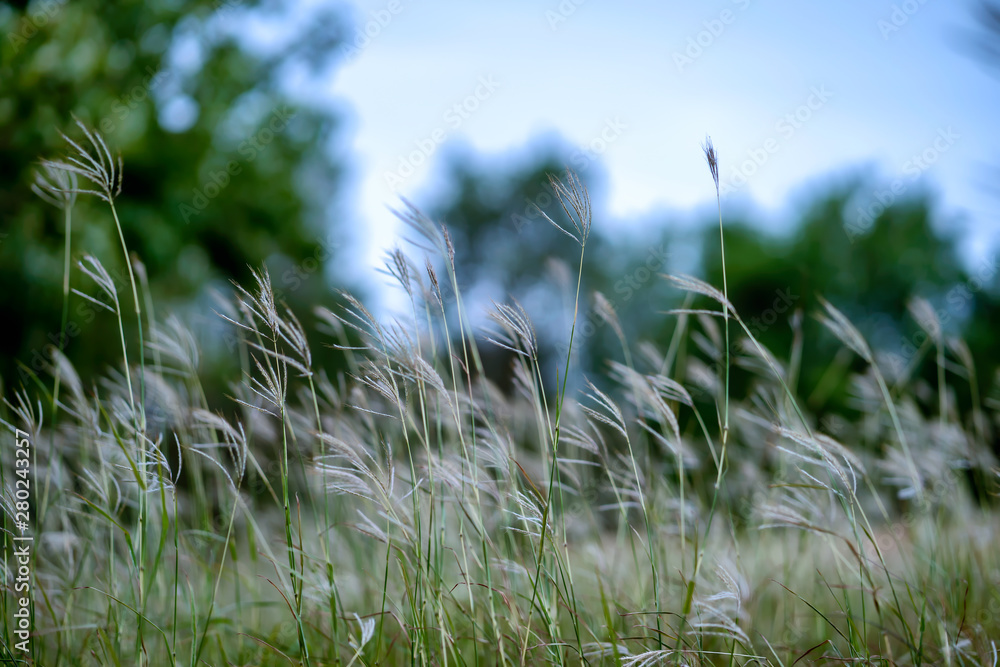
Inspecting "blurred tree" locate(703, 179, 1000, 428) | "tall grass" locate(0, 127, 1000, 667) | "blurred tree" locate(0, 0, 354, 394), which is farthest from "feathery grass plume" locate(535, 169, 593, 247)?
"blurred tree" locate(703, 179, 1000, 428)

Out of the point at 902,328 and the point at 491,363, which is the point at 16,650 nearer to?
the point at 491,363

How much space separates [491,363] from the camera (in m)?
12.6

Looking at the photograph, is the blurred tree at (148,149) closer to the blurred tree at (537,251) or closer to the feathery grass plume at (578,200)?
the feathery grass plume at (578,200)

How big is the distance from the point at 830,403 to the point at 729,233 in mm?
5783

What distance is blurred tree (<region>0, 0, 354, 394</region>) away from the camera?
163 inches

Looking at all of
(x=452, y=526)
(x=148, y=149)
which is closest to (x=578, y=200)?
(x=452, y=526)

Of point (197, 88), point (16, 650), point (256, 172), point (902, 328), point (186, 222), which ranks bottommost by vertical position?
point (902, 328)

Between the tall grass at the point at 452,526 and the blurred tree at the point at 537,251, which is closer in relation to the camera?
the tall grass at the point at 452,526

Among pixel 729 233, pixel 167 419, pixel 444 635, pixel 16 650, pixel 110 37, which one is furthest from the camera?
pixel 729 233

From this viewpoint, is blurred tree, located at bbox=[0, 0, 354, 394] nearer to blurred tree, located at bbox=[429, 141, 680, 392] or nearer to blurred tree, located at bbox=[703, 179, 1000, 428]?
blurred tree, located at bbox=[429, 141, 680, 392]

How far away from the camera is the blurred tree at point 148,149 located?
13.6ft

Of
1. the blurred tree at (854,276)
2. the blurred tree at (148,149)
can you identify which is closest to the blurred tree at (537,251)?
the blurred tree at (854,276)

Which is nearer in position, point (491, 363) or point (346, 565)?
point (346, 565)

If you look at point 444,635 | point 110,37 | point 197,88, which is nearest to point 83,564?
point 444,635
